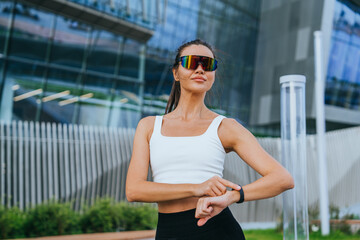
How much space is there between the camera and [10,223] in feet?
28.0

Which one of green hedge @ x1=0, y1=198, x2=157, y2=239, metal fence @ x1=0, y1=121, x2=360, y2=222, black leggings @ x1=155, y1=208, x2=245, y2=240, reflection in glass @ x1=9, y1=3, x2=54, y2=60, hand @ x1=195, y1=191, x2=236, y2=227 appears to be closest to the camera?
hand @ x1=195, y1=191, x2=236, y2=227

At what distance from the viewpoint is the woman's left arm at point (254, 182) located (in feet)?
4.94

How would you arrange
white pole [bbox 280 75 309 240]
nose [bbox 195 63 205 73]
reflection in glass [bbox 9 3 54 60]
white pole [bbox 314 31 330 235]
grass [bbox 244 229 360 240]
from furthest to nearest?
reflection in glass [bbox 9 3 54 60] → white pole [bbox 314 31 330 235] → grass [bbox 244 229 360 240] → white pole [bbox 280 75 309 240] → nose [bbox 195 63 205 73]

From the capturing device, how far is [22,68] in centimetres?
1688

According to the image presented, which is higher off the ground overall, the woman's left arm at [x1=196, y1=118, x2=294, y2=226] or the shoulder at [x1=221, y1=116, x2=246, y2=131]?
the shoulder at [x1=221, y1=116, x2=246, y2=131]

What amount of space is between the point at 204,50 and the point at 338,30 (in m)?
25.6

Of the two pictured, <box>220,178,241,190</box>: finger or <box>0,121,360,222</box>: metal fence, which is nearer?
<box>220,178,241,190</box>: finger

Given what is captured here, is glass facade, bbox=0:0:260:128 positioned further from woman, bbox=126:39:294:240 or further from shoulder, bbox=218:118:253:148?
shoulder, bbox=218:118:253:148

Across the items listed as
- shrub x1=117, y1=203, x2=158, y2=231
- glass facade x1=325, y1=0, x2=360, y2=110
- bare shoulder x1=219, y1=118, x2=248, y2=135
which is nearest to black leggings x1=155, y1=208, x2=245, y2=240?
bare shoulder x1=219, y1=118, x2=248, y2=135

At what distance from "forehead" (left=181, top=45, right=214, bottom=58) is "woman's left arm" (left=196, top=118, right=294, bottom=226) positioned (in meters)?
0.33

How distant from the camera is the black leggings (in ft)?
5.35

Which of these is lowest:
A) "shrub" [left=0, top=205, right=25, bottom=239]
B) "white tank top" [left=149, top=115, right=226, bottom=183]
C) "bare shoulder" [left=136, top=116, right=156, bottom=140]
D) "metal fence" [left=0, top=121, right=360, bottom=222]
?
"shrub" [left=0, top=205, right=25, bottom=239]

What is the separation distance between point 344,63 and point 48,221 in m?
22.5

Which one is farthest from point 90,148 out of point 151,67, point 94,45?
point 151,67
